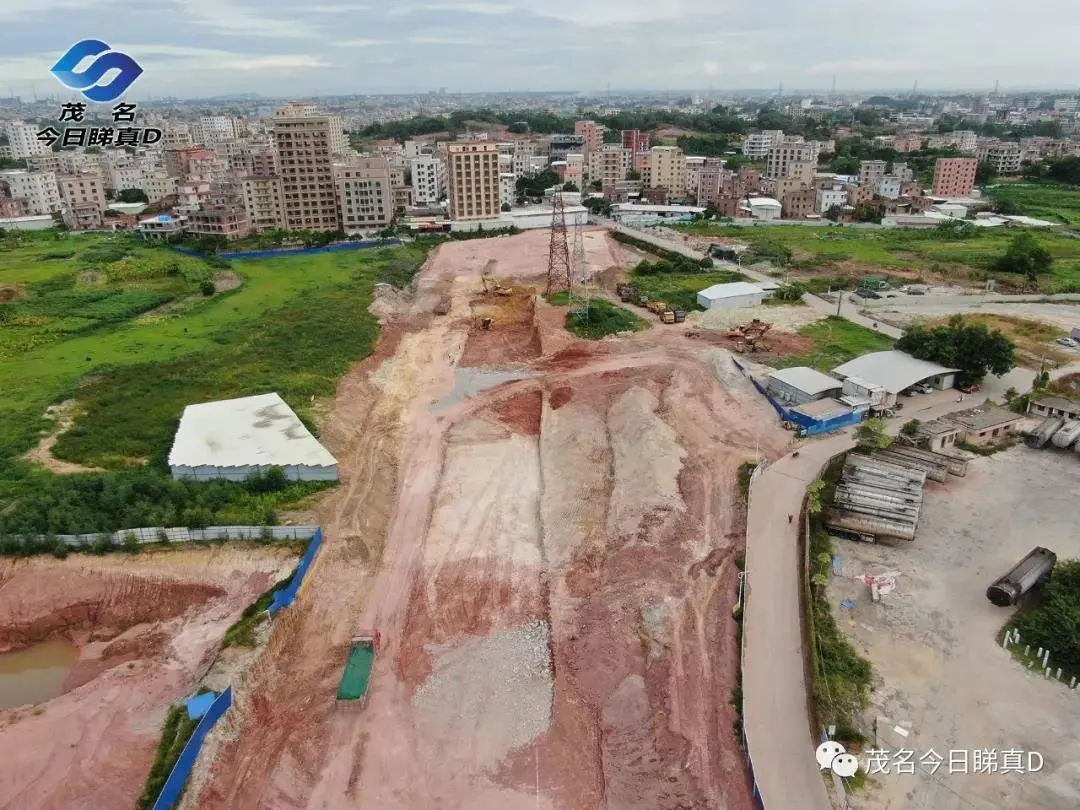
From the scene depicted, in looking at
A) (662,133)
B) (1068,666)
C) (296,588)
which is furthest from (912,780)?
(662,133)

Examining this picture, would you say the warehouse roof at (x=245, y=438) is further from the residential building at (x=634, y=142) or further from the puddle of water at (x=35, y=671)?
the residential building at (x=634, y=142)

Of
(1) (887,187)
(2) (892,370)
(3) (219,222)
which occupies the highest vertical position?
(1) (887,187)

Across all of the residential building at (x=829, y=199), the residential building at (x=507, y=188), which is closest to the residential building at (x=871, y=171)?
the residential building at (x=829, y=199)

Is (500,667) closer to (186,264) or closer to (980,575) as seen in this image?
(980,575)

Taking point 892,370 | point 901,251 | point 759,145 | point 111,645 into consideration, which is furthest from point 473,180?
point 759,145

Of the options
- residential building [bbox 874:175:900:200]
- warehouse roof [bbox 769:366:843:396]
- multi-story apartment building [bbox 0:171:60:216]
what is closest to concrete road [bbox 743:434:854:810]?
warehouse roof [bbox 769:366:843:396]

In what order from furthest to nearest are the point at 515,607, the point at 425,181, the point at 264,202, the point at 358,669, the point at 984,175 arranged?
1. the point at 984,175
2. the point at 425,181
3. the point at 264,202
4. the point at 515,607
5. the point at 358,669

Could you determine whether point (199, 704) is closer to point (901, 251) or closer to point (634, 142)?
point (901, 251)

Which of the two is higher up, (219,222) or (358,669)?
(219,222)
